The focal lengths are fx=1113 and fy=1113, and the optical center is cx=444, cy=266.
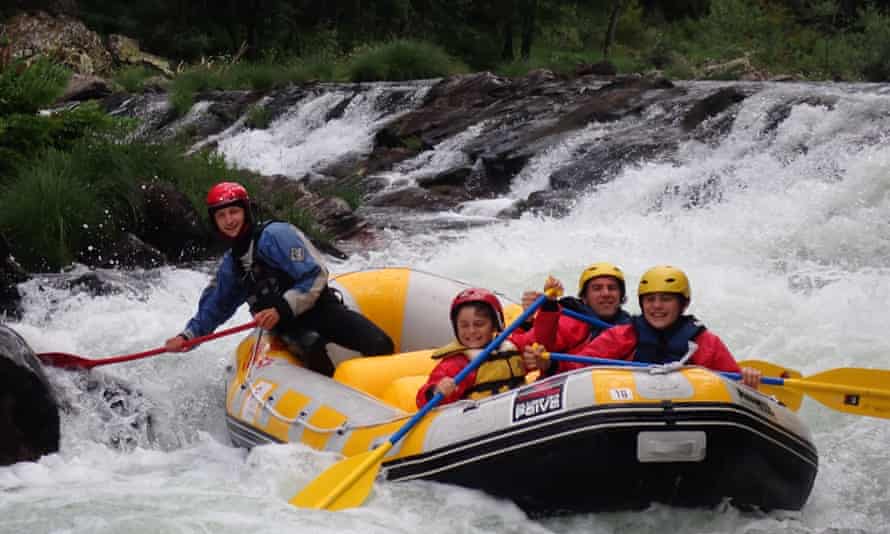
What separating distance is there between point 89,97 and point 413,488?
1656cm

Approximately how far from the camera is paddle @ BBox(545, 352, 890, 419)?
3.92 meters

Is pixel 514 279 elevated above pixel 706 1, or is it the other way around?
pixel 706 1

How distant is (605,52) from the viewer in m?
22.6

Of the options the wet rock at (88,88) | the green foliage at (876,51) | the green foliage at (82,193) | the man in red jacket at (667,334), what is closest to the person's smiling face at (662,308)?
the man in red jacket at (667,334)

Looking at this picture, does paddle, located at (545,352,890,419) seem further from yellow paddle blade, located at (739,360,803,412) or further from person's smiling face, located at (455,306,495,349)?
person's smiling face, located at (455,306,495,349)

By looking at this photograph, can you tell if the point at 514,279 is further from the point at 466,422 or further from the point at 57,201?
the point at 466,422

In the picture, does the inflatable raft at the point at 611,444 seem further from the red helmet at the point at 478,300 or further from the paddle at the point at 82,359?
the paddle at the point at 82,359

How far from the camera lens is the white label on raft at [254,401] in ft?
16.0

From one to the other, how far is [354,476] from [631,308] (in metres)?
3.56

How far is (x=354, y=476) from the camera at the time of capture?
4004mm

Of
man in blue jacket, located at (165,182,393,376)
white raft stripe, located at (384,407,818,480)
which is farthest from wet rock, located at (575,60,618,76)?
white raft stripe, located at (384,407,818,480)

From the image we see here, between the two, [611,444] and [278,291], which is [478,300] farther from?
[278,291]

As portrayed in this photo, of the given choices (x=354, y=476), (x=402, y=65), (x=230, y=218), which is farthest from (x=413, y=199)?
(x=354, y=476)

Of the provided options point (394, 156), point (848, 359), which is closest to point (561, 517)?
point (848, 359)
